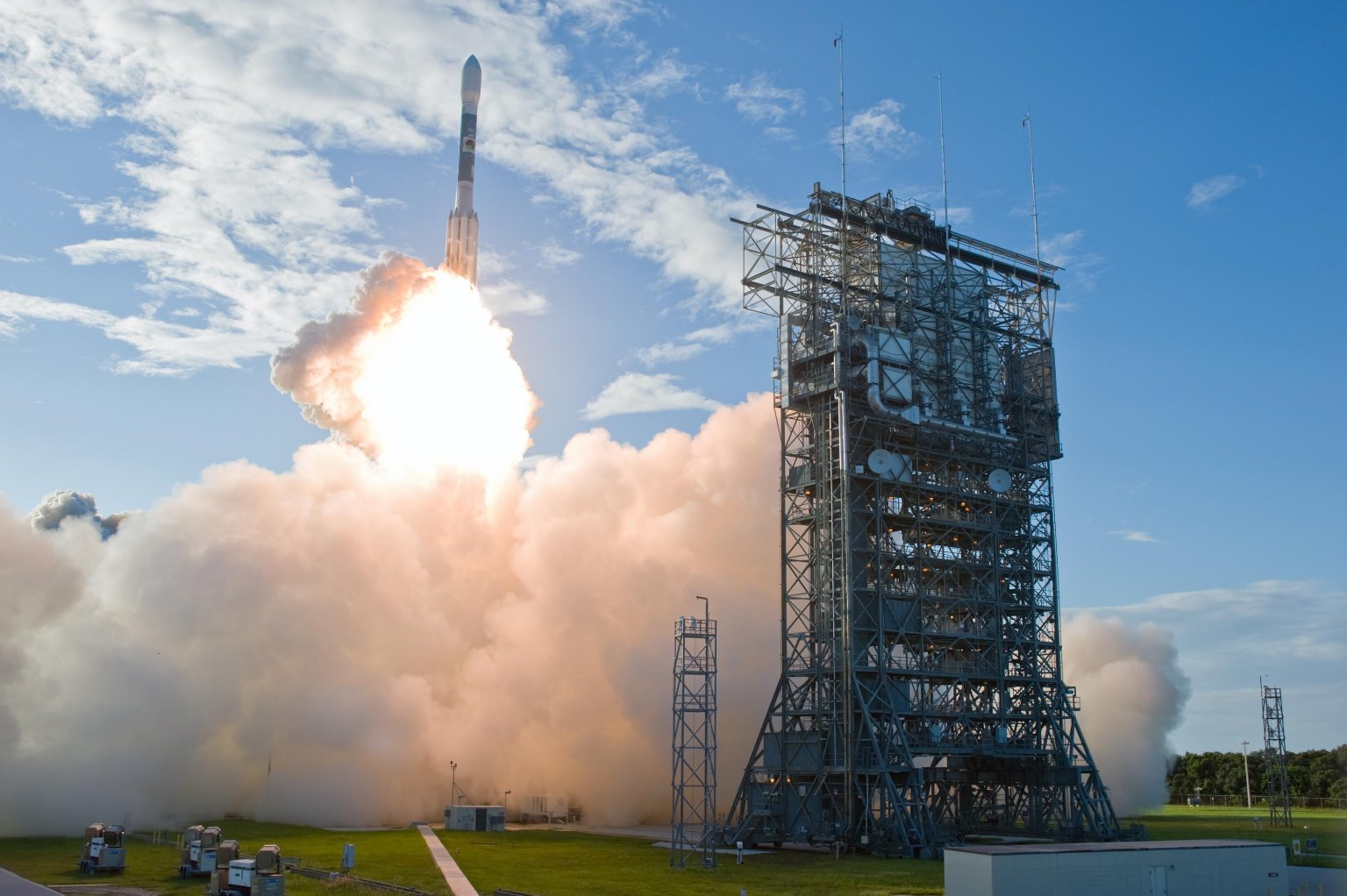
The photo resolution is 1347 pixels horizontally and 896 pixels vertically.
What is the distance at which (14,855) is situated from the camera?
2078 inches

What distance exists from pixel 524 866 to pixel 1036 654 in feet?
119

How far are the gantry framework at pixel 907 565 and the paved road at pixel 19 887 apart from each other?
110ft

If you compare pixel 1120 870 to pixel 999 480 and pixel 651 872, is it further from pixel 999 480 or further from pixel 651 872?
pixel 999 480

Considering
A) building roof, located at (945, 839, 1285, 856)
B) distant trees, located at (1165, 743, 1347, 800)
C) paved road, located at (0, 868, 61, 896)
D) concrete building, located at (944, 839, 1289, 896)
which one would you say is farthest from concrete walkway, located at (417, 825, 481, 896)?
distant trees, located at (1165, 743, 1347, 800)

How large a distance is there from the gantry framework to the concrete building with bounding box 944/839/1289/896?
1950 cm

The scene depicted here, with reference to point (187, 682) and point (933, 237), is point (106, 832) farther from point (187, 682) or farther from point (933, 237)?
point (933, 237)

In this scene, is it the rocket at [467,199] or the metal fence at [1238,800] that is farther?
the metal fence at [1238,800]

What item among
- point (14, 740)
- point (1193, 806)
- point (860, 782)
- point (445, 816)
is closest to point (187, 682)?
point (14, 740)

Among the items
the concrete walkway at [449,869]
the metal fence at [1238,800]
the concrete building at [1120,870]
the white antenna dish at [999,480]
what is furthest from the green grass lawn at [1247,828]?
the concrete walkway at [449,869]

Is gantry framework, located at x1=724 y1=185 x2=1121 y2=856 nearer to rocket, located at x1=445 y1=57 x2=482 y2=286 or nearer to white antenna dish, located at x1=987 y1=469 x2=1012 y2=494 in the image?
white antenna dish, located at x1=987 y1=469 x2=1012 y2=494

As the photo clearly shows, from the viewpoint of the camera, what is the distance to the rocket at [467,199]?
80.2m

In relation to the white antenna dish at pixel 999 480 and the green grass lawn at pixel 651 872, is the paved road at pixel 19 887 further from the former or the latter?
the white antenna dish at pixel 999 480

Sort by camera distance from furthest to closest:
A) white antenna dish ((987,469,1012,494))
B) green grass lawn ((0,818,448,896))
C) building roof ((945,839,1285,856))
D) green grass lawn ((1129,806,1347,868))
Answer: white antenna dish ((987,469,1012,494)) → green grass lawn ((1129,806,1347,868)) → green grass lawn ((0,818,448,896)) → building roof ((945,839,1285,856))

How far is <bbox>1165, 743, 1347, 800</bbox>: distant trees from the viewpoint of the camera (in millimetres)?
113562
